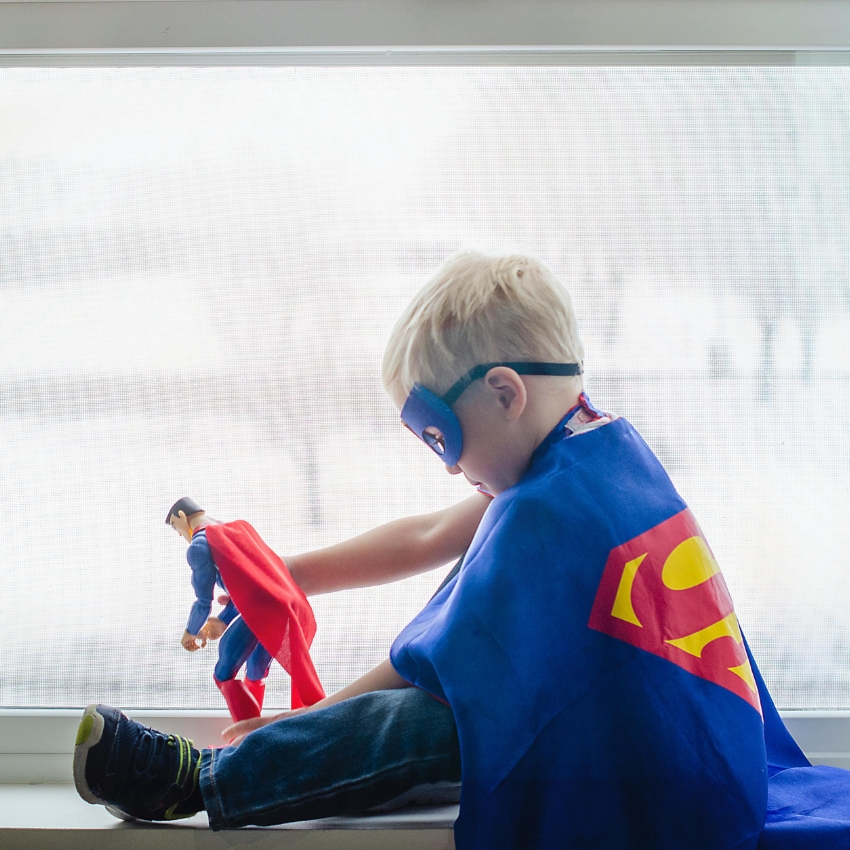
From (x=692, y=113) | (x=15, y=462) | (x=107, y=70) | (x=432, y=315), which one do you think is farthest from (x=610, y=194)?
(x=15, y=462)

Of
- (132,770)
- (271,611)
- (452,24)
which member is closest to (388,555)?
(271,611)

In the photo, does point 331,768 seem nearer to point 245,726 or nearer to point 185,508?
point 245,726

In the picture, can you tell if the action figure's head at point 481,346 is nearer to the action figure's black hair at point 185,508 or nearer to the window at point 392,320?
the window at point 392,320

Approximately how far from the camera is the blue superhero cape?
695 millimetres

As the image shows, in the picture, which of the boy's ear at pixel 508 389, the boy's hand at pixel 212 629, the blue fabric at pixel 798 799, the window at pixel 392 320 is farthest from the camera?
the window at pixel 392 320

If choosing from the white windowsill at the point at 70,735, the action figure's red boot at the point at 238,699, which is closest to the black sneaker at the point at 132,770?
the action figure's red boot at the point at 238,699

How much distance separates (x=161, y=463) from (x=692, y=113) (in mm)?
908

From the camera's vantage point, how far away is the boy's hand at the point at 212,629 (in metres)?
0.88

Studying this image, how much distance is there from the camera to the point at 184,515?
930 mm

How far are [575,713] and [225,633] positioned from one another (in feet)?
1.44

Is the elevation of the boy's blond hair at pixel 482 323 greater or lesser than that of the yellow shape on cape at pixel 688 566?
greater

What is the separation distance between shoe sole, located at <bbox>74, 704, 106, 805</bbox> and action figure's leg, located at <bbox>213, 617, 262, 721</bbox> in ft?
0.51

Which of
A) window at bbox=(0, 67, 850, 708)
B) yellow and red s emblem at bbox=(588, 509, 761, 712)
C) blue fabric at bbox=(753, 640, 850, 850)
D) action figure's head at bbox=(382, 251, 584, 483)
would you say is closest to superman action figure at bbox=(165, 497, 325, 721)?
window at bbox=(0, 67, 850, 708)

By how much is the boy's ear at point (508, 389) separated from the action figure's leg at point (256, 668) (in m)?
0.43
